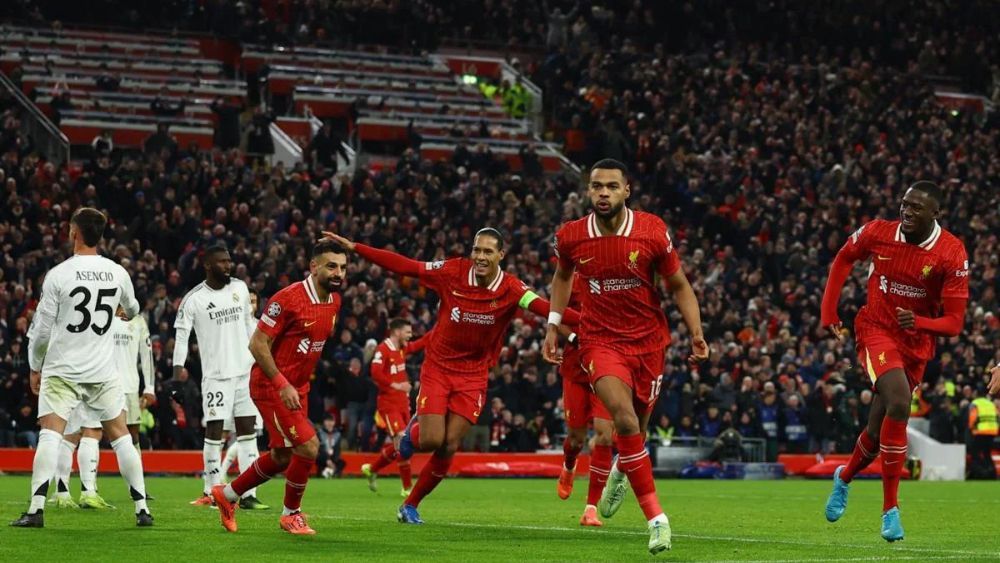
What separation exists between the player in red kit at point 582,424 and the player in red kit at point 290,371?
108 inches

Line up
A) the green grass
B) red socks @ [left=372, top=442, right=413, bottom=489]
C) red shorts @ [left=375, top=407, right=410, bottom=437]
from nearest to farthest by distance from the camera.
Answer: the green grass → red socks @ [left=372, top=442, right=413, bottom=489] → red shorts @ [left=375, top=407, right=410, bottom=437]

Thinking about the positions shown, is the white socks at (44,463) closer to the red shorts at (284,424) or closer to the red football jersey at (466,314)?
the red shorts at (284,424)

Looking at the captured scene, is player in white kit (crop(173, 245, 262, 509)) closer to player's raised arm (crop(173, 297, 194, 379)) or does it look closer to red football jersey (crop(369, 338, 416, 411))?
player's raised arm (crop(173, 297, 194, 379))

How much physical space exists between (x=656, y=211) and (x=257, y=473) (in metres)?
28.6

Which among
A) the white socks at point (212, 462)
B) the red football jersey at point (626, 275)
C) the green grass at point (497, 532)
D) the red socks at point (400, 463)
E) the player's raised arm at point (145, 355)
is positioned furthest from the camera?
the red socks at point (400, 463)

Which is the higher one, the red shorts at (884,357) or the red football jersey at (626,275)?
the red football jersey at (626,275)

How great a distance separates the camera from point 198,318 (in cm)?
1747

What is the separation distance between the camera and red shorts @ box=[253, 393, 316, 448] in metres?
12.7

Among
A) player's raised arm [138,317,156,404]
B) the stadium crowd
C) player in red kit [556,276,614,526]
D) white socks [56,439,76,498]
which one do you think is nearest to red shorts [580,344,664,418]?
player in red kit [556,276,614,526]

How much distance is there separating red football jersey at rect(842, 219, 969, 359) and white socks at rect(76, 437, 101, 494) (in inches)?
338

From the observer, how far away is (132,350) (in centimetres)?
1903

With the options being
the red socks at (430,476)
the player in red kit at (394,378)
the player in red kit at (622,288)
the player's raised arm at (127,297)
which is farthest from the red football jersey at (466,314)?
the player in red kit at (394,378)

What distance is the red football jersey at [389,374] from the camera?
78.4 feet

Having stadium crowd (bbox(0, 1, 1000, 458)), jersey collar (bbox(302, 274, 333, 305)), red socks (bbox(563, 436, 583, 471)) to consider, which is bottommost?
stadium crowd (bbox(0, 1, 1000, 458))
